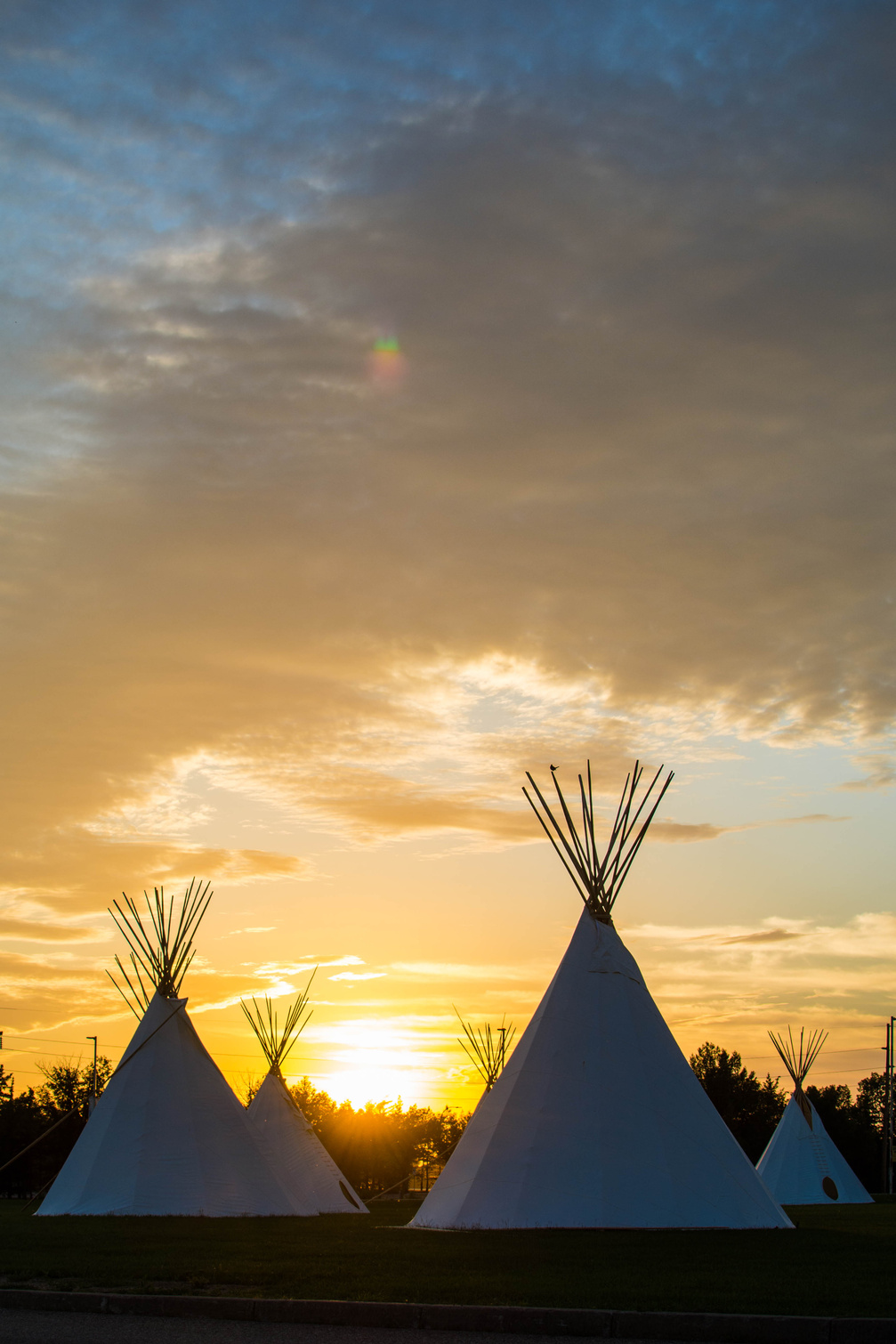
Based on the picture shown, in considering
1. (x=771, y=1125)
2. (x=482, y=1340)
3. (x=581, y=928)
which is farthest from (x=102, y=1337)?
(x=771, y=1125)

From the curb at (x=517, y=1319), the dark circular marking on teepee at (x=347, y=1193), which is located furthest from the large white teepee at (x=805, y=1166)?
the curb at (x=517, y=1319)

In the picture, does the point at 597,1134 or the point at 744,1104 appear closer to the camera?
the point at 597,1134

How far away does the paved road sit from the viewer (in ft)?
17.1

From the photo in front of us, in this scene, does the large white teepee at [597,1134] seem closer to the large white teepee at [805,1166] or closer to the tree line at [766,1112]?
the large white teepee at [805,1166]

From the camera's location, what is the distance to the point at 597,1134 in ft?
41.7

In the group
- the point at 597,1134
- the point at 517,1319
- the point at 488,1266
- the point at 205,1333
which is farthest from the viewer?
the point at 597,1134

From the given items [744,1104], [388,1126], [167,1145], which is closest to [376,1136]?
[388,1126]

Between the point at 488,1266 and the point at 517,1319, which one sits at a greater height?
the point at 517,1319

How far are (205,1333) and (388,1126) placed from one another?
4778cm

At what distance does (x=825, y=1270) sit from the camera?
777cm

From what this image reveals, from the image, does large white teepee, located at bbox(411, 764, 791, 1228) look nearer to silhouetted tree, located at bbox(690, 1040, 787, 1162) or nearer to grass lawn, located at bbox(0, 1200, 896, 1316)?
grass lawn, located at bbox(0, 1200, 896, 1316)

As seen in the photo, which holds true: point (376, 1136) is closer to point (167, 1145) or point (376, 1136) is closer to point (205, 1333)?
point (167, 1145)

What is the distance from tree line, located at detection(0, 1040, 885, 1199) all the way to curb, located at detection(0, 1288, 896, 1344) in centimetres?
3079

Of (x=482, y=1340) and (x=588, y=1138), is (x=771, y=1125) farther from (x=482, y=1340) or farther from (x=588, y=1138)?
(x=482, y=1340)
